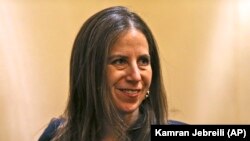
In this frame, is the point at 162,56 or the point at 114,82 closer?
the point at 114,82

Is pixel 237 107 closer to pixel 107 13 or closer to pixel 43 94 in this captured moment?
pixel 43 94

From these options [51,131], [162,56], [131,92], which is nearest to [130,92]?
[131,92]

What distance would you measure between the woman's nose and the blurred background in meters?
0.62

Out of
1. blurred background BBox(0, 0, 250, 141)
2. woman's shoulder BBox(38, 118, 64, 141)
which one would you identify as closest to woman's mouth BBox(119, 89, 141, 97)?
woman's shoulder BBox(38, 118, 64, 141)

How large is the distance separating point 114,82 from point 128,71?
0.10 feet

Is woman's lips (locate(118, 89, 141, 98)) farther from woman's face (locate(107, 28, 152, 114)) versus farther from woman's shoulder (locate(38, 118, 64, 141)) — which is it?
woman's shoulder (locate(38, 118, 64, 141))

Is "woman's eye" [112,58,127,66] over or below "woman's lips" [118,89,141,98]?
over

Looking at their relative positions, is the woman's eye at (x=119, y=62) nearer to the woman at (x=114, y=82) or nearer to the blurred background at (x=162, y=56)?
the woman at (x=114, y=82)

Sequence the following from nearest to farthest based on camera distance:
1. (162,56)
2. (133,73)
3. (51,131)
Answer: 1. (133,73)
2. (51,131)
3. (162,56)

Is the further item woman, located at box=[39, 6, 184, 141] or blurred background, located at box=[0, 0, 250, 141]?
blurred background, located at box=[0, 0, 250, 141]

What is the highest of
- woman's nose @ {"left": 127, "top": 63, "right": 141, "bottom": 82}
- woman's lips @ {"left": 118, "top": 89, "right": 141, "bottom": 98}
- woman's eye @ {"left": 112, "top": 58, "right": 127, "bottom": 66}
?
woman's eye @ {"left": 112, "top": 58, "right": 127, "bottom": 66}

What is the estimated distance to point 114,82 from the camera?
1.66 ft

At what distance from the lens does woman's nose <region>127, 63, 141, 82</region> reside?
0.49m

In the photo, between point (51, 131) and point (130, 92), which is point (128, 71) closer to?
point (130, 92)
